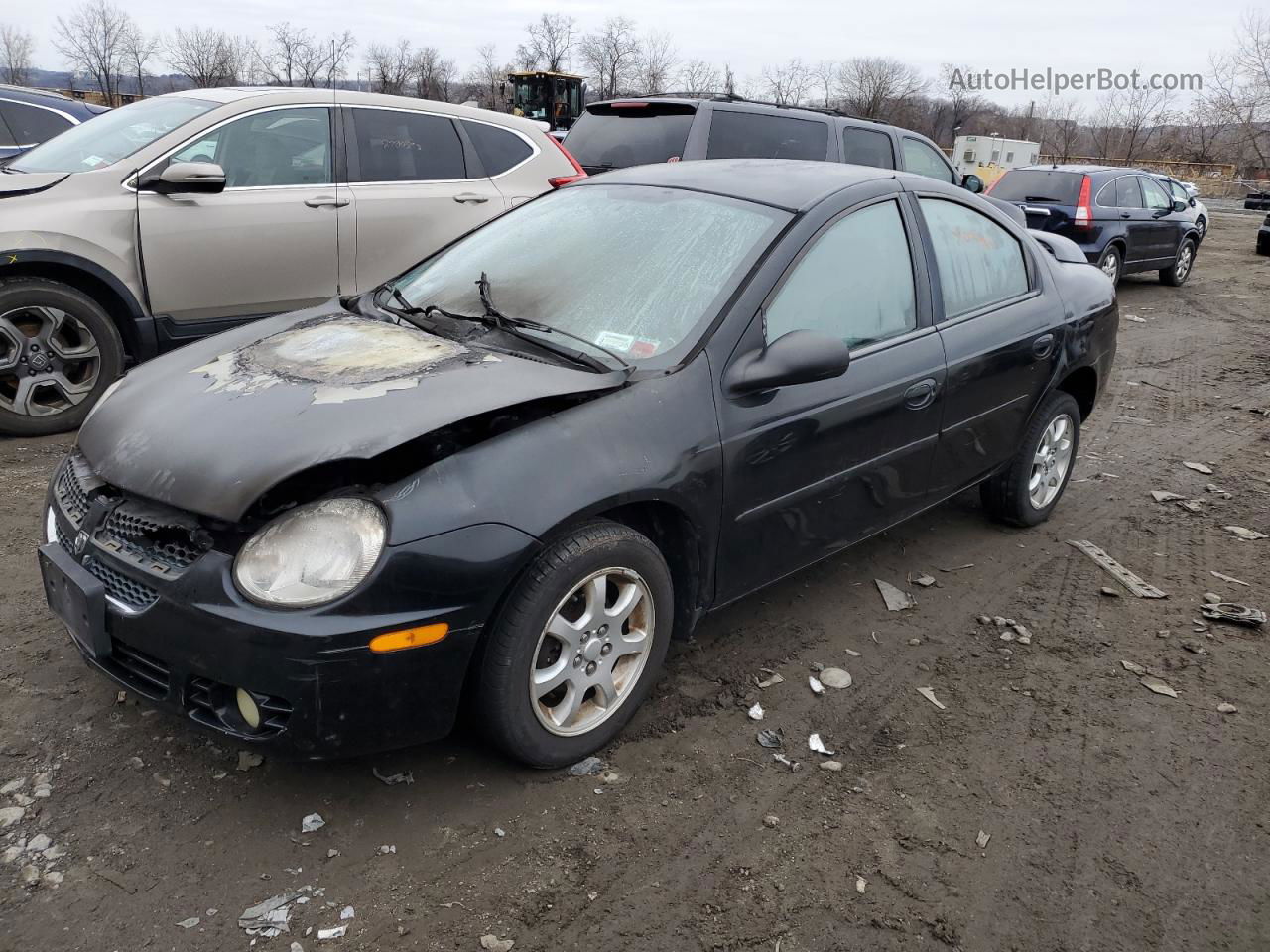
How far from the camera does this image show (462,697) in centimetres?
263

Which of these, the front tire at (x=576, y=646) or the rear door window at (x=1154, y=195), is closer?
the front tire at (x=576, y=646)

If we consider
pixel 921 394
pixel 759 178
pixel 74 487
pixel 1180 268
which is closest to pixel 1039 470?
pixel 921 394

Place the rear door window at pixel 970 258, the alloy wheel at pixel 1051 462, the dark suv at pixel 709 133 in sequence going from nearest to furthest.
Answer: the rear door window at pixel 970 258 → the alloy wheel at pixel 1051 462 → the dark suv at pixel 709 133

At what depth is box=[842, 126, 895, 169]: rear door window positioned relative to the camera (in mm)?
8766

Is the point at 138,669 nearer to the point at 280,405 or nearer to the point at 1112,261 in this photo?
the point at 280,405

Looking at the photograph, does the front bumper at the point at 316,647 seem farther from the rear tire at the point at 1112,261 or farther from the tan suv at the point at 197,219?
the rear tire at the point at 1112,261

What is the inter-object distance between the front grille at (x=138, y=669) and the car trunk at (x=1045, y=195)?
1201 cm

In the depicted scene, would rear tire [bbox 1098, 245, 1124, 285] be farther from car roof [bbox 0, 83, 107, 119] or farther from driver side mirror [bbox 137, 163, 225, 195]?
car roof [bbox 0, 83, 107, 119]

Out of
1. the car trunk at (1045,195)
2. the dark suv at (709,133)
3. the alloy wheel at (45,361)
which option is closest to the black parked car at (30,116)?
the dark suv at (709,133)

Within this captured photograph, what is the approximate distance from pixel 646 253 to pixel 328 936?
225 cm

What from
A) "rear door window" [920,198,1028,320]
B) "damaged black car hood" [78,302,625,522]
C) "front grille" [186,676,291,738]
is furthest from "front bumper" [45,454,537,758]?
"rear door window" [920,198,1028,320]

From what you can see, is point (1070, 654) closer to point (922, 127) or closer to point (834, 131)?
point (834, 131)

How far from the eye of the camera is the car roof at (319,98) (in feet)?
19.0

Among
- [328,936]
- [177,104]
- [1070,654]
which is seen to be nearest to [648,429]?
[328,936]
